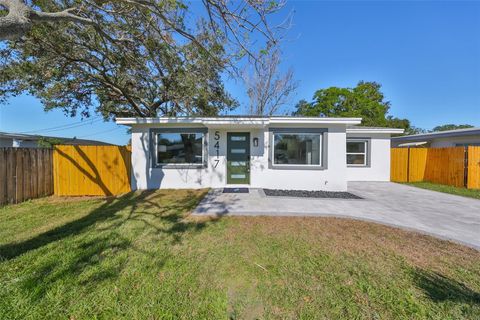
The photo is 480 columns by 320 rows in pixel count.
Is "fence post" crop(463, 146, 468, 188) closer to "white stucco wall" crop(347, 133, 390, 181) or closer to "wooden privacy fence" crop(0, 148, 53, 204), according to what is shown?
"white stucco wall" crop(347, 133, 390, 181)

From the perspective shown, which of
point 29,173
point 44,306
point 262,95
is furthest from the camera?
point 262,95

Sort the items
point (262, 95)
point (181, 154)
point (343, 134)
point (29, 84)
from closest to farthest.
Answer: point (343, 134) < point (181, 154) < point (29, 84) < point (262, 95)

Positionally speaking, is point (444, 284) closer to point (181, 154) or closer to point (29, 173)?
point (181, 154)

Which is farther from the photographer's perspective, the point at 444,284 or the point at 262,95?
the point at 262,95

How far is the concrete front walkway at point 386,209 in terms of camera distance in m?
4.35

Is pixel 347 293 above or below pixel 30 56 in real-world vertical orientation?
below

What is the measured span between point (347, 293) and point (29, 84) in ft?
49.3

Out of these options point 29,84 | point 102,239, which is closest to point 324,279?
point 102,239

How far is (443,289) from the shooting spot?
243cm

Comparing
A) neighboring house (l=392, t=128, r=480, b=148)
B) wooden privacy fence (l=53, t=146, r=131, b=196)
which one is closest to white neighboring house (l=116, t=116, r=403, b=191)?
wooden privacy fence (l=53, t=146, r=131, b=196)

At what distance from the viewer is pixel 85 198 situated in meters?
7.07

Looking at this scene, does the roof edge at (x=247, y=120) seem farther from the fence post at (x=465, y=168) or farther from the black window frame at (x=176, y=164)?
the fence post at (x=465, y=168)

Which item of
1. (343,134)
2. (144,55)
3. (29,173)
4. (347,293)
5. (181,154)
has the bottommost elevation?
(347,293)

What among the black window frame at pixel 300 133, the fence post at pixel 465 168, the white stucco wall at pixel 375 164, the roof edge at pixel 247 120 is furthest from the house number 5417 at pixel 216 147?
the fence post at pixel 465 168
